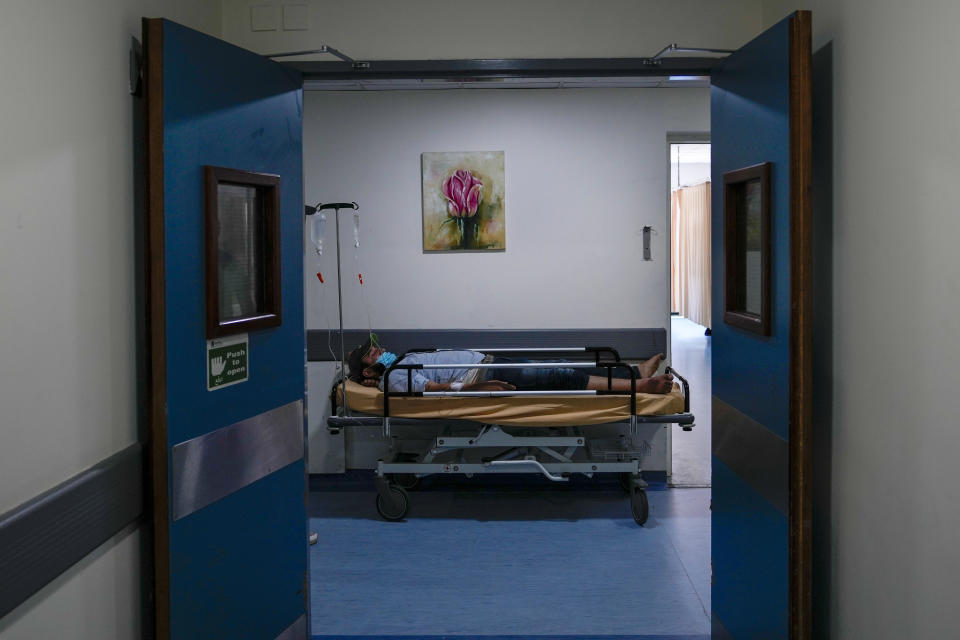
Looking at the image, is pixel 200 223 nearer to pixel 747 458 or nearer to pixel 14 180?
pixel 14 180

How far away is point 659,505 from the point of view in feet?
17.4

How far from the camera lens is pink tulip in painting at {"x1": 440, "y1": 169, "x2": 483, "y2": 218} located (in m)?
5.71

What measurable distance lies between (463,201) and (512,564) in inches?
96.6

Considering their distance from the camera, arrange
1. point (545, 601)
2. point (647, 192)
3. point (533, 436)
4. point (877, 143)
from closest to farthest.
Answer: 1. point (877, 143)
2. point (545, 601)
3. point (533, 436)
4. point (647, 192)

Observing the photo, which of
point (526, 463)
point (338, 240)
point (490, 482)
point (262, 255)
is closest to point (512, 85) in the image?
point (338, 240)

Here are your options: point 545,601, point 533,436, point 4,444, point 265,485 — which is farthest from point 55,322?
point 533,436

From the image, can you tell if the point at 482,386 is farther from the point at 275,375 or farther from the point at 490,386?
the point at 275,375

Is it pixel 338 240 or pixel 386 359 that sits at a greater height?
pixel 338 240

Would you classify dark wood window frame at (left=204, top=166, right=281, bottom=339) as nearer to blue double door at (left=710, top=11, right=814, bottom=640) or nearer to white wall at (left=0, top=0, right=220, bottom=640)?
white wall at (left=0, top=0, right=220, bottom=640)

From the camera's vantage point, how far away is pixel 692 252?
554 inches

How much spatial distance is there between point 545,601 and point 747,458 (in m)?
1.44

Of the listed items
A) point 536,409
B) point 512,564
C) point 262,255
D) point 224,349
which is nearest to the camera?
point 224,349

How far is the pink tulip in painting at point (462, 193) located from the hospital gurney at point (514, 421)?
3.37 feet

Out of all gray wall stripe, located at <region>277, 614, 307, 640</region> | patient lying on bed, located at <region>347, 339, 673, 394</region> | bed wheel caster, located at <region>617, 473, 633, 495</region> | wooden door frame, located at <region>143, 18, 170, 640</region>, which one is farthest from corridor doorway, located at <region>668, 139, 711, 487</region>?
wooden door frame, located at <region>143, 18, 170, 640</region>
